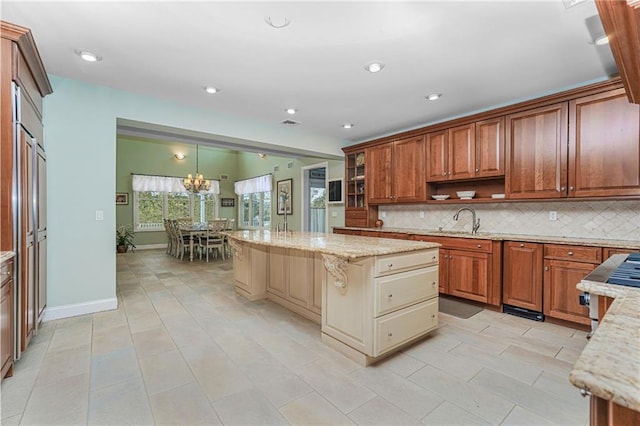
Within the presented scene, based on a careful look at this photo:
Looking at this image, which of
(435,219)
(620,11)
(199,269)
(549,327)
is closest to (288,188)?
(199,269)

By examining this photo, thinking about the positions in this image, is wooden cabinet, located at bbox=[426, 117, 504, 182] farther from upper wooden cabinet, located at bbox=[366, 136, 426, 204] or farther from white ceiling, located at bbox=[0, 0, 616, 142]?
white ceiling, located at bbox=[0, 0, 616, 142]

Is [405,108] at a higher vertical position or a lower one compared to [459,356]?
higher

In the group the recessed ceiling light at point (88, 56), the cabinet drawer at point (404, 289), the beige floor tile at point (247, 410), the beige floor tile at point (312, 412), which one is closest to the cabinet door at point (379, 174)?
the cabinet drawer at point (404, 289)

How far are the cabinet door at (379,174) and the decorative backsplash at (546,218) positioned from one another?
541 mm

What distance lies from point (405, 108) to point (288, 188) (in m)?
4.28

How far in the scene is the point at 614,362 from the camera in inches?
Answer: 22.7

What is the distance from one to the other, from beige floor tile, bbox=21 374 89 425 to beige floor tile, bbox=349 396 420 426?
150 cm

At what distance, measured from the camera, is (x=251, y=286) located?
383 centimetres

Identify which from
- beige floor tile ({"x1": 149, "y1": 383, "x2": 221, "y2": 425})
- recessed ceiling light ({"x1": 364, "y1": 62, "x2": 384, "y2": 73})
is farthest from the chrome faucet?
beige floor tile ({"x1": 149, "y1": 383, "x2": 221, "y2": 425})

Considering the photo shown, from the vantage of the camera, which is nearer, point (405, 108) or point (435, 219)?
point (405, 108)

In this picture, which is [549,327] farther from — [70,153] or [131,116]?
[70,153]

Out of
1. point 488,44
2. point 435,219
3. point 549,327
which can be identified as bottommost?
point 549,327

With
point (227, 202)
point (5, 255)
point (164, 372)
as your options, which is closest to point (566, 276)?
point (164, 372)

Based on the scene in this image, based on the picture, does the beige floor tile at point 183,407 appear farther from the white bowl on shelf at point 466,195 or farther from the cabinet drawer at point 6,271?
the white bowl on shelf at point 466,195
